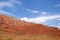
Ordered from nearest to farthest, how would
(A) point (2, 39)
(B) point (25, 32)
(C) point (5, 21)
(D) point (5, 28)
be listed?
(A) point (2, 39) → (B) point (25, 32) → (D) point (5, 28) → (C) point (5, 21)

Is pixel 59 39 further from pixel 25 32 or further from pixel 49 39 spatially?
pixel 25 32

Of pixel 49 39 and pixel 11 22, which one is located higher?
pixel 11 22

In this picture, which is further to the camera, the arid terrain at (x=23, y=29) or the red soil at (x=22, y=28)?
the red soil at (x=22, y=28)

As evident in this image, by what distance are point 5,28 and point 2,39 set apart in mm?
12484

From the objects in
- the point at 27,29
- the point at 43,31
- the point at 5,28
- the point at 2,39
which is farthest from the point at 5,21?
the point at 2,39

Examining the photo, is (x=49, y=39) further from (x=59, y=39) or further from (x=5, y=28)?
(x=5, y=28)

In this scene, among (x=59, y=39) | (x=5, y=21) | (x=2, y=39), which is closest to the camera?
(x=2, y=39)

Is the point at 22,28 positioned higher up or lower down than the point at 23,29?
higher up

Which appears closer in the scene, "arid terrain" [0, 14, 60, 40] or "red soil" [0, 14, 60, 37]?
"arid terrain" [0, 14, 60, 40]

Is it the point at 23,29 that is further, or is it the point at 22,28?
the point at 22,28

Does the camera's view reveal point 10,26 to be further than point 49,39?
Yes

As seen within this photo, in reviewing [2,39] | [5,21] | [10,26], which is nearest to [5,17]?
[5,21]

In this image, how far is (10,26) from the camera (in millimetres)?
41219

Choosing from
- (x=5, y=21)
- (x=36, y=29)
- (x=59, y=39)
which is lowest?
(x=59, y=39)
